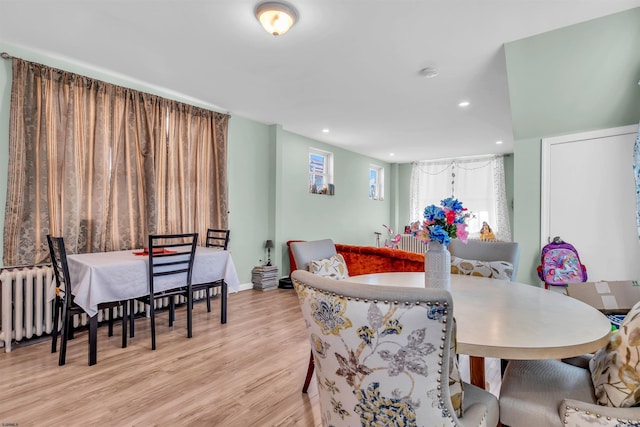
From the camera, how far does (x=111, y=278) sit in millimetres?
2426

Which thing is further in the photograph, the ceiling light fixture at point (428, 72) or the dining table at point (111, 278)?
the ceiling light fixture at point (428, 72)

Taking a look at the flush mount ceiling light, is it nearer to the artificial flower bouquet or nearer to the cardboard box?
the artificial flower bouquet

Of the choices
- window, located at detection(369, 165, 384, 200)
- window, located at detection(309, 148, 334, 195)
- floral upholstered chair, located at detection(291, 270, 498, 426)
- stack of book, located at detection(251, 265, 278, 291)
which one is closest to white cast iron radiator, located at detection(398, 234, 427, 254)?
window, located at detection(369, 165, 384, 200)

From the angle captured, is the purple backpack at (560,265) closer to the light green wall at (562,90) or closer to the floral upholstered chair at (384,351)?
the light green wall at (562,90)

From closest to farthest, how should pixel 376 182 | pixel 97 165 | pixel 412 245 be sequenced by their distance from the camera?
pixel 97 165, pixel 412 245, pixel 376 182

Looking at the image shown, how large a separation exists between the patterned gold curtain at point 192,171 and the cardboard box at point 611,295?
12.5 ft

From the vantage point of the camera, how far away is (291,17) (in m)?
2.14

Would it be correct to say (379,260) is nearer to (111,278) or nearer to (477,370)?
(477,370)

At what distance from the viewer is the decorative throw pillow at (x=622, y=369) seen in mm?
938

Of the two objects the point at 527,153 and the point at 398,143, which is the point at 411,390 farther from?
the point at 398,143

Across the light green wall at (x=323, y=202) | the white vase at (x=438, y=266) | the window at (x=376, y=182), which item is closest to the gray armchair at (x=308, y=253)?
the white vase at (x=438, y=266)

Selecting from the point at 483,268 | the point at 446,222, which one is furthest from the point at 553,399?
the point at 483,268

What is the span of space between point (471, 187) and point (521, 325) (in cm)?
700

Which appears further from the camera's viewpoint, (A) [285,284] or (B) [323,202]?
(B) [323,202]
